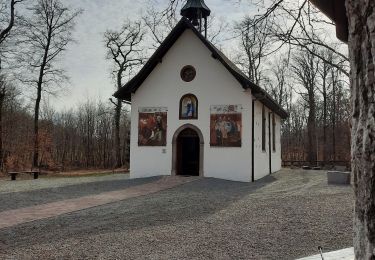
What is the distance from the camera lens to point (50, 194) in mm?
14648

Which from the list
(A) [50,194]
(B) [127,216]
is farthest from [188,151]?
(B) [127,216]

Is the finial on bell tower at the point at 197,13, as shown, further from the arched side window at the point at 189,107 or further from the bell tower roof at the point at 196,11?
the arched side window at the point at 189,107

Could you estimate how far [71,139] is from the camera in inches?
2050

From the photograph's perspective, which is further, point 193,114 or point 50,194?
point 193,114

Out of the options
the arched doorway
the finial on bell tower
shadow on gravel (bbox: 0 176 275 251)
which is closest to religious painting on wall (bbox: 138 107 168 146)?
the arched doorway

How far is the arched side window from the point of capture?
19.7 meters

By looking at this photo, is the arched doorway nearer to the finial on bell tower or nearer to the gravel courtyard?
the gravel courtyard

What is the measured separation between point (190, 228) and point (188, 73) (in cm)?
1257

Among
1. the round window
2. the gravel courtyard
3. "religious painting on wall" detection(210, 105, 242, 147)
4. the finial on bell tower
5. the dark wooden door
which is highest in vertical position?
the finial on bell tower

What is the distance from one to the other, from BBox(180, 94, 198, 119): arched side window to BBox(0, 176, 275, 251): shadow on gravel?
5657 mm

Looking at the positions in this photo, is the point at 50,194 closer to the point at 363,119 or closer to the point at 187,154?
the point at 187,154

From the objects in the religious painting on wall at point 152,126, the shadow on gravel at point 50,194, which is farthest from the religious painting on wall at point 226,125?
the shadow on gravel at point 50,194

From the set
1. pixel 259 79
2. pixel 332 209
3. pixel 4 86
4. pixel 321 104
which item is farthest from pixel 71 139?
pixel 332 209

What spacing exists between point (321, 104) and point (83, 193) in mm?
35116
